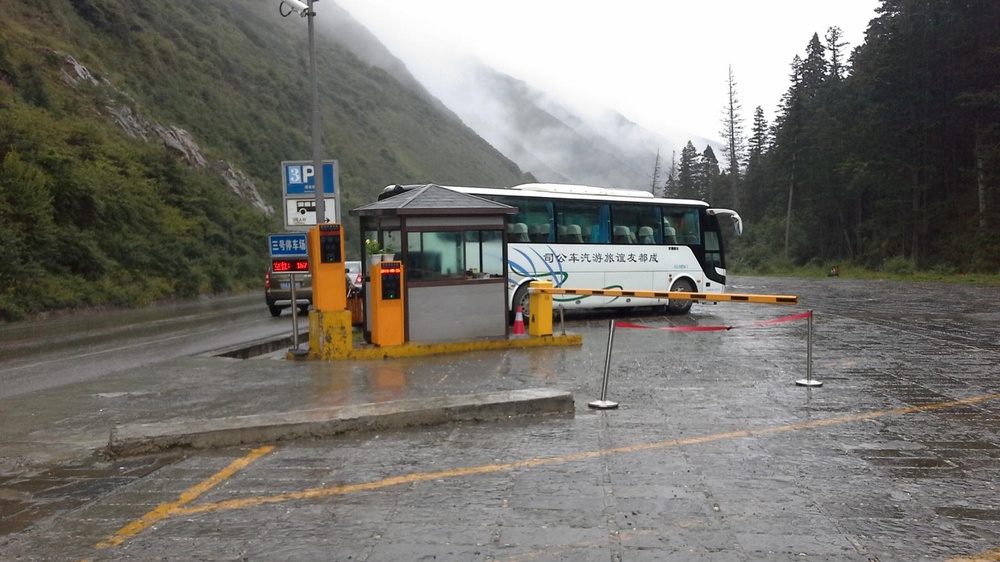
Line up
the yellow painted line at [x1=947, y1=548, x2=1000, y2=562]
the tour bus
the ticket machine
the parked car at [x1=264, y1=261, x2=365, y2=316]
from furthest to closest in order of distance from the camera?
the parked car at [x1=264, y1=261, x2=365, y2=316]
the tour bus
the ticket machine
the yellow painted line at [x1=947, y1=548, x2=1000, y2=562]

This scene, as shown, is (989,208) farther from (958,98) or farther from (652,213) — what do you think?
(652,213)

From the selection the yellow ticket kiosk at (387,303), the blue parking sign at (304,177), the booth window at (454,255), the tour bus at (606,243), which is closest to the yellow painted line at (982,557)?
the yellow ticket kiosk at (387,303)

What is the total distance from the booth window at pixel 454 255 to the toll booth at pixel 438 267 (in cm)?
2

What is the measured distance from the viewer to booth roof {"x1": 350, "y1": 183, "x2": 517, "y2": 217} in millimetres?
13453

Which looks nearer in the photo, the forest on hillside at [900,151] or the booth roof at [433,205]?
the booth roof at [433,205]

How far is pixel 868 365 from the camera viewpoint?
38.9 ft

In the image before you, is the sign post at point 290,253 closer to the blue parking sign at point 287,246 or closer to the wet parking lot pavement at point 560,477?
the blue parking sign at point 287,246

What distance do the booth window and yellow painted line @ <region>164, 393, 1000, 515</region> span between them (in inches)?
286

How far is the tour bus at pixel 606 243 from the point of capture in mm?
19391

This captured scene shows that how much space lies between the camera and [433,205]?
1376cm

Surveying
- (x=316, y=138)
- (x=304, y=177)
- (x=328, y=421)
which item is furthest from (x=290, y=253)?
(x=328, y=421)

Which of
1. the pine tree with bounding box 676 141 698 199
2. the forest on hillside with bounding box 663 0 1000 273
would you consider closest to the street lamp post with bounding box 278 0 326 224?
the forest on hillside with bounding box 663 0 1000 273

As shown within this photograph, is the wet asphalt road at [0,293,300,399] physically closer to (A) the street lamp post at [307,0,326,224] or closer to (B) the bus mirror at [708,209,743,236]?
(A) the street lamp post at [307,0,326,224]

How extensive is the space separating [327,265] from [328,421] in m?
5.64
